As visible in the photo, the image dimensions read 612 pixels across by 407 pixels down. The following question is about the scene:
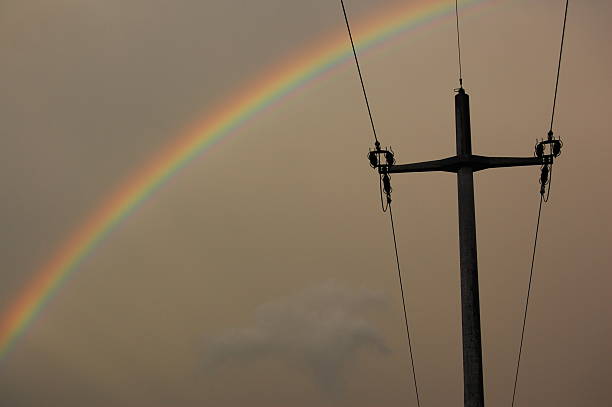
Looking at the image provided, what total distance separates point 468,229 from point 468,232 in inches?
2.7

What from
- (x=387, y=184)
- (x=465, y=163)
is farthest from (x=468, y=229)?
(x=387, y=184)

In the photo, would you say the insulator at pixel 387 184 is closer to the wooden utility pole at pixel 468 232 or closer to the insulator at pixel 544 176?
the wooden utility pole at pixel 468 232

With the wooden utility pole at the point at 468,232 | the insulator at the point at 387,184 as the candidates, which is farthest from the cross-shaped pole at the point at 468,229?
the insulator at the point at 387,184

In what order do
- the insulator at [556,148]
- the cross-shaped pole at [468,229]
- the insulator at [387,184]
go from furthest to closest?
1. the insulator at [387,184]
2. the insulator at [556,148]
3. the cross-shaped pole at [468,229]

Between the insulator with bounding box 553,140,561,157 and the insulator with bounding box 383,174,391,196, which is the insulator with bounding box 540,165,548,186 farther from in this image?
the insulator with bounding box 383,174,391,196

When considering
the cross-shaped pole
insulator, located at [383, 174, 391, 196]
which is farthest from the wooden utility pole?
insulator, located at [383, 174, 391, 196]

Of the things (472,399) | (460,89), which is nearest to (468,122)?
(460,89)

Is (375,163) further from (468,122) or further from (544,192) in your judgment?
(544,192)

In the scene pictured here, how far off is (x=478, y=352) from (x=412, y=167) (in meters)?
4.79

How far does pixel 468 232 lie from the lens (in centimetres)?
2125

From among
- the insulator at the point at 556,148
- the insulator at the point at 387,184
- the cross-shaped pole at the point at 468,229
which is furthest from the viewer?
the insulator at the point at 387,184

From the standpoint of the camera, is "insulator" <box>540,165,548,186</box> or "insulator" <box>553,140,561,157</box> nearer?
"insulator" <box>553,140,561,157</box>

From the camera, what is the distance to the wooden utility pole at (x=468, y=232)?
67.5 ft

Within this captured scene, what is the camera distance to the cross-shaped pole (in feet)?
67.5
